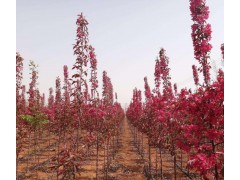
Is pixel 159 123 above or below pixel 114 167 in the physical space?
above

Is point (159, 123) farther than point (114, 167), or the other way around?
point (114, 167)

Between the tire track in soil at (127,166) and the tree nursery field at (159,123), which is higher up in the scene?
the tree nursery field at (159,123)

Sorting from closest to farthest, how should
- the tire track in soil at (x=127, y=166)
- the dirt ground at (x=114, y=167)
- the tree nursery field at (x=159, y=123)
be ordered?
the tree nursery field at (x=159, y=123), the dirt ground at (x=114, y=167), the tire track in soil at (x=127, y=166)

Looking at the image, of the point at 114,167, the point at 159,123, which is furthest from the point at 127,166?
the point at 159,123

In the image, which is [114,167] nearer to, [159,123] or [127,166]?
[127,166]

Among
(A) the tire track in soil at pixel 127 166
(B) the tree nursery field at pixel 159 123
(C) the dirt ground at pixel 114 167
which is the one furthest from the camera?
(A) the tire track in soil at pixel 127 166

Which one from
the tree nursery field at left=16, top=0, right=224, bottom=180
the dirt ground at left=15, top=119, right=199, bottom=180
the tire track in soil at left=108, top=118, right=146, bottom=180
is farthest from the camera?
the tire track in soil at left=108, top=118, right=146, bottom=180

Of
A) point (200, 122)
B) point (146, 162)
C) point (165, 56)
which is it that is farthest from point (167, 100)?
point (146, 162)

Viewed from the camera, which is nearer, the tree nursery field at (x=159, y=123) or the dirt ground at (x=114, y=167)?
the tree nursery field at (x=159, y=123)

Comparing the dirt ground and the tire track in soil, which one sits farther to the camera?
the tire track in soil

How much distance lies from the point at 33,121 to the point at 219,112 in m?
11.7

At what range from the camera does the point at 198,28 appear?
7082 mm

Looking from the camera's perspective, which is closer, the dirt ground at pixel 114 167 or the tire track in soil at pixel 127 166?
the dirt ground at pixel 114 167

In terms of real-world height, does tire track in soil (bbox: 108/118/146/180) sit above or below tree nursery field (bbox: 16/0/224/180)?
below
